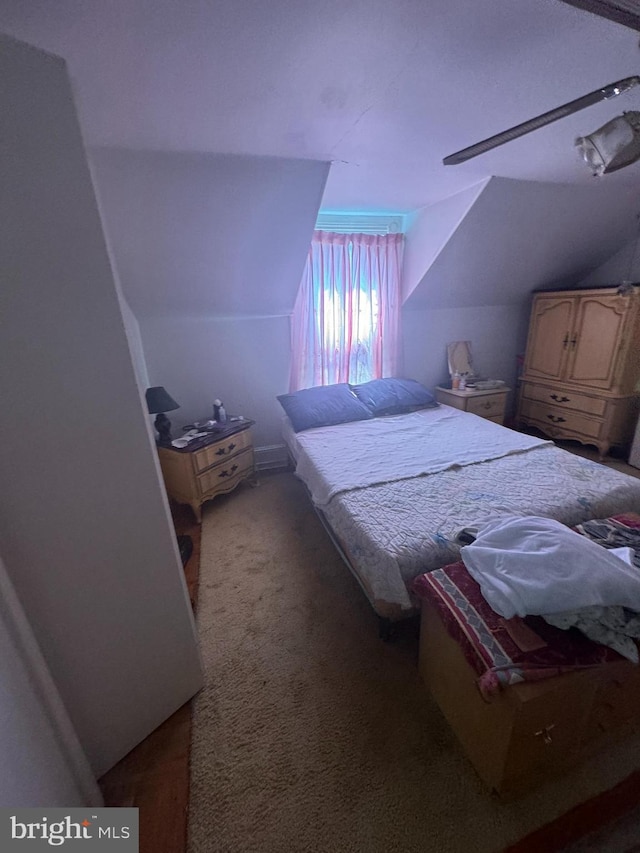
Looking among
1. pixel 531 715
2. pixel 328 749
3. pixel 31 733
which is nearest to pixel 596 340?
pixel 531 715

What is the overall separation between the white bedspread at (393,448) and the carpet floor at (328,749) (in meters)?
0.60

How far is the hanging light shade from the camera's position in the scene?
1.12m

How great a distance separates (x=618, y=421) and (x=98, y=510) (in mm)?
3997

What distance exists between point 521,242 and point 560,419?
1.77 meters

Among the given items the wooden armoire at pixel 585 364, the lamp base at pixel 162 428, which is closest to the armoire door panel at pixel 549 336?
the wooden armoire at pixel 585 364

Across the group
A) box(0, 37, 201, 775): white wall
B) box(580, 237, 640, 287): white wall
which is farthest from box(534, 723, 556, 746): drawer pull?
box(580, 237, 640, 287): white wall

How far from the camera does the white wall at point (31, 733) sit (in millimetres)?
742

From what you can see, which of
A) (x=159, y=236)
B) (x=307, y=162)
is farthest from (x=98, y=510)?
(x=307, y=162)

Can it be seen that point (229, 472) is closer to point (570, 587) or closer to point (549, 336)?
point (570, 587)

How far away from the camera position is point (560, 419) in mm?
3516

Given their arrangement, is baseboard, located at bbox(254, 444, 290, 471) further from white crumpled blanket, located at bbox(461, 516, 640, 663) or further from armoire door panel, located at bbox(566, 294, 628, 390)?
armoire door panel, located at bbox(566, 294, 628, 390)

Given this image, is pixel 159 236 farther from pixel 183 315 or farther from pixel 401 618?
pixel 401 618

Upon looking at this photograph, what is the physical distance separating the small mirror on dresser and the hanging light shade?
246 cm

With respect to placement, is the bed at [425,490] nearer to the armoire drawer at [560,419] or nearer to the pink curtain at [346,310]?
the pink curtain at [346,310]
